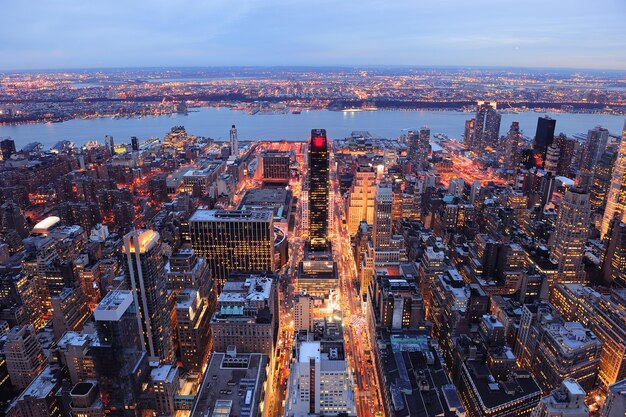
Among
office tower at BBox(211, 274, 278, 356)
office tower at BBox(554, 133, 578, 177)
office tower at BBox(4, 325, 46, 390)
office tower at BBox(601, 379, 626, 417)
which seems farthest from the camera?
office tower at BBox(554, 133, 578, 177)

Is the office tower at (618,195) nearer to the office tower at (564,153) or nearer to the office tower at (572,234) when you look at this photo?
the office tower at (572,234)

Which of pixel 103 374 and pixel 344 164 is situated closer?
pixel 103 374

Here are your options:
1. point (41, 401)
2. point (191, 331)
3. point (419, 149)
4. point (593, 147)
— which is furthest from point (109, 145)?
point (593, 147)

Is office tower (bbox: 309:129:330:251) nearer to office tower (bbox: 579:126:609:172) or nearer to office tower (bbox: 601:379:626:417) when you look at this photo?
office tower (bbox: 601:379:626:417)

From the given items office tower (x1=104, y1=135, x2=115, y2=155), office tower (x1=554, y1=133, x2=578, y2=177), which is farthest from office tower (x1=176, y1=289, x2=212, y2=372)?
office tower (x1=554, y1=133, x2=578, y2=177)

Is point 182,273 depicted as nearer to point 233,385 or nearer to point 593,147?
point 233,385

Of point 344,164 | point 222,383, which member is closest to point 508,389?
point 222,383

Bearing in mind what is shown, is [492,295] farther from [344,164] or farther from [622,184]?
[344,164]
